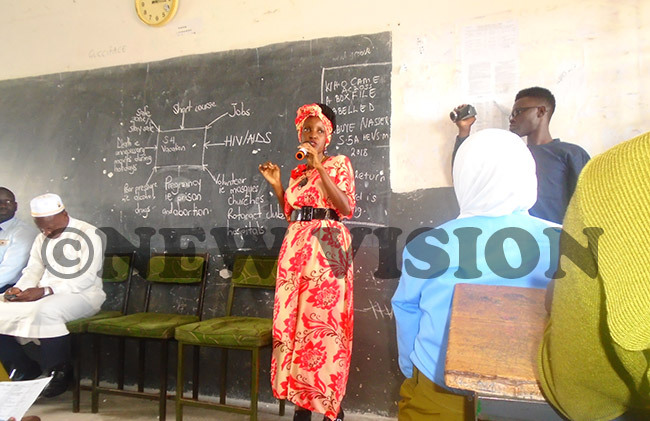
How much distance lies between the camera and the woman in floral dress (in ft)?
7.43

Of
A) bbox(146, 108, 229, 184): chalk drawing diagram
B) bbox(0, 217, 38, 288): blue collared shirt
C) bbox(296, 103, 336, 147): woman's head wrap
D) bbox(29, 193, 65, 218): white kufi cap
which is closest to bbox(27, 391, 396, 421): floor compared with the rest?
bbox(0, 217, 38, 288): blue collared shirt

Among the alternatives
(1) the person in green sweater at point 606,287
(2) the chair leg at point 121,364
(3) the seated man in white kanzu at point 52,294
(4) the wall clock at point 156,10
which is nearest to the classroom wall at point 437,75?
(4) the wall clock at point 156,10

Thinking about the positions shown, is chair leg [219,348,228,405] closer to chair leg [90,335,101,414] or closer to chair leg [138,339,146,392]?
chair leg [138,339,146,392]

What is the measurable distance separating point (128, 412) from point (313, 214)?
1.62 m

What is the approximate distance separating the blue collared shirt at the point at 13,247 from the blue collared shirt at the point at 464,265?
312 centimetres

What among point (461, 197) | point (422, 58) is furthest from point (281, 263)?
point (422, 58)

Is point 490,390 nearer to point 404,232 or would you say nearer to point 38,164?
point 404,232

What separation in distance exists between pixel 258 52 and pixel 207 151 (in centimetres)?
72

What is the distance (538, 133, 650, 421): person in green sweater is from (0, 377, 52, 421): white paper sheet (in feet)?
3.37

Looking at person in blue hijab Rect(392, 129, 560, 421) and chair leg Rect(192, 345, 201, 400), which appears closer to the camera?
person in blue hijab Rect(392, 129, 560, 421)

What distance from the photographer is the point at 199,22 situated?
11.5 feet

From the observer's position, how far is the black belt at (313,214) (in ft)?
8.01

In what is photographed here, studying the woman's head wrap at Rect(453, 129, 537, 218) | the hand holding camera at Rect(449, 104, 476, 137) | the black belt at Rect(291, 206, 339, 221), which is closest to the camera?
the woman's head wrap at Rect(453, 129, 537, 218)

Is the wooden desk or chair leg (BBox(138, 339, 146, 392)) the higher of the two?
the wooden desk
